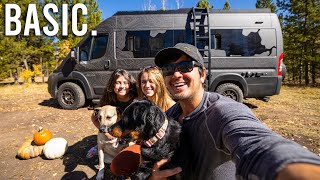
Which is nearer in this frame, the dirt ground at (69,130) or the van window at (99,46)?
the dirt ground at (69,130)

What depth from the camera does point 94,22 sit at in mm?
21875

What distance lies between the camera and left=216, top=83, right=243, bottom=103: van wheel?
726cm

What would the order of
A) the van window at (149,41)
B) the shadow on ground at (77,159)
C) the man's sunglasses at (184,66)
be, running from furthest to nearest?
1. the van window at (149,41)
2. the shadow on ground at (77,159)
3. the man's sunglasses at (184,66)

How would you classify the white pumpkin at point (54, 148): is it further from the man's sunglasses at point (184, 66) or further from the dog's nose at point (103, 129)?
the man's sunglasses at point (184, 66)

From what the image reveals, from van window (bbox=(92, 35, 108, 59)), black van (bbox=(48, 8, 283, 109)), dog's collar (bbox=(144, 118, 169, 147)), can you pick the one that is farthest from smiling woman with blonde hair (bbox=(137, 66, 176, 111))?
van window (bbox=(92, 35, 108, 59))

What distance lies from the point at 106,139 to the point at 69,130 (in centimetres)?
316

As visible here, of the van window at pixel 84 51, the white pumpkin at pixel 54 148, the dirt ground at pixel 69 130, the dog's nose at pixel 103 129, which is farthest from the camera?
the van window at pixel 84 51

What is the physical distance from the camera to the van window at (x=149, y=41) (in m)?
7.25

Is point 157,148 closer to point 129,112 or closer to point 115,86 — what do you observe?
point 129,112

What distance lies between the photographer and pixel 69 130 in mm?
6230

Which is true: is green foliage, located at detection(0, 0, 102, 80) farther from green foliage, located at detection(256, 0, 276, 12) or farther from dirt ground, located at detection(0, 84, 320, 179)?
green foliage, located at detection(256, 0, 276, 12)

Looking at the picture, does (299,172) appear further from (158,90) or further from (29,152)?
(29,152)

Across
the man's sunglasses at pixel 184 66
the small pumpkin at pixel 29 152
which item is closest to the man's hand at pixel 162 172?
the man's sunglasses at pixel 184 66

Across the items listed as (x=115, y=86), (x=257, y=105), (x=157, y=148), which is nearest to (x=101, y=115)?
(x=115, y=86)
